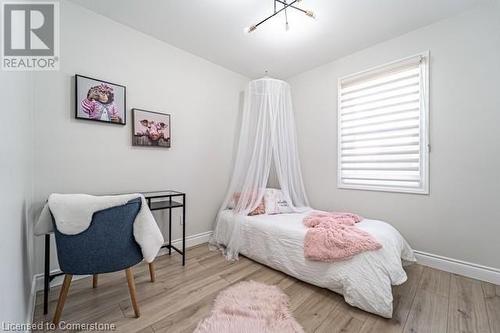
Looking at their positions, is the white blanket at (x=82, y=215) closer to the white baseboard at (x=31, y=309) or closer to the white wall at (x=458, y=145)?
the white baseboard at (x=31, y=309)

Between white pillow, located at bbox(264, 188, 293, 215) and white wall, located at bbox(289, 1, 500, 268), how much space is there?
105cm

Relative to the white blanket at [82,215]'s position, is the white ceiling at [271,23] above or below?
above

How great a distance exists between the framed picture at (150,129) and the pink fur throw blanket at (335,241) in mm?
1921

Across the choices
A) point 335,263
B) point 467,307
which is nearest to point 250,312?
point 335,263

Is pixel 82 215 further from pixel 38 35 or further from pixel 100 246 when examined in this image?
pixel 38 35

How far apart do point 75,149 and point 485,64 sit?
390 cm

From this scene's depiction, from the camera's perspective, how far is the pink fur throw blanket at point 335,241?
1.63 meters

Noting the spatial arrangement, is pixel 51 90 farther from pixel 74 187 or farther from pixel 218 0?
pixel 218 0

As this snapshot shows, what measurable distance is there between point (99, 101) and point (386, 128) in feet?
10.2

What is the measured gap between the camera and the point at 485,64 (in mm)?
1925

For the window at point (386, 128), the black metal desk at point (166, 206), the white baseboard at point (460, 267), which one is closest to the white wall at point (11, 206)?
the black metal desk at point (166, 206)

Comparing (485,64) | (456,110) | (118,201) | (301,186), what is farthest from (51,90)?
(485,64)

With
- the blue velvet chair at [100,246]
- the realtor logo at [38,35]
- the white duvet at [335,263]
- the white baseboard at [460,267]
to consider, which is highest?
the realtor logo at [38,35]

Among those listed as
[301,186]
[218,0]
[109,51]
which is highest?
[218,0]
